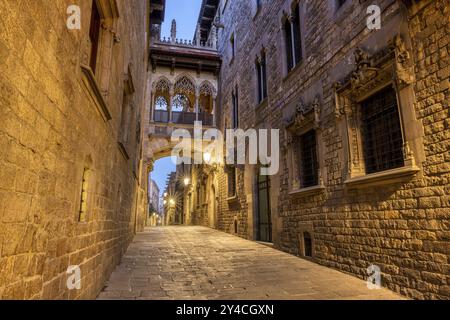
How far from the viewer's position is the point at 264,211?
10.3 metres

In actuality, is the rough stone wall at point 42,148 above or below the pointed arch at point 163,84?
below

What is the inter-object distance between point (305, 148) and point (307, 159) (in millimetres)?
322

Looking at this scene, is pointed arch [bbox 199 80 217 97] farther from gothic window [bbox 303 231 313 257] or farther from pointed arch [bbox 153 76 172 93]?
gothic window [bbox 303 231 313 257]

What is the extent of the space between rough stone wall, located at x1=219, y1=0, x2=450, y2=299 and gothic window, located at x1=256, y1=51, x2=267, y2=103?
700 millimetres

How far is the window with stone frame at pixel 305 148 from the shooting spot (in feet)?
21.8

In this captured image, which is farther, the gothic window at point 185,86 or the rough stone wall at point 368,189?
the gothic window at point 185,86

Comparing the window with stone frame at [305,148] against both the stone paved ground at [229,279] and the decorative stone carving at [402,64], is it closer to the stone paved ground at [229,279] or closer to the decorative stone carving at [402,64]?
the stone paved ground at [229,279]

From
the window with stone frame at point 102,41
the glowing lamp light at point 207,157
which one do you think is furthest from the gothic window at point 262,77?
the window with stone frame at point 102,41

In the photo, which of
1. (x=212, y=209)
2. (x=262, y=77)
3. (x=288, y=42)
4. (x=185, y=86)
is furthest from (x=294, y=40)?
(x=185, y=86)

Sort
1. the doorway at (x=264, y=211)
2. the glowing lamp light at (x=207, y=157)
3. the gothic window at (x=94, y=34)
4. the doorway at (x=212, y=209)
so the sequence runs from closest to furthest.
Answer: the gothic window at (x=94, y=34) → the doorway at (x=264, y=211) → the doorway at (x=212, y=209) → the glowing lamp light at (x=207, y=157)

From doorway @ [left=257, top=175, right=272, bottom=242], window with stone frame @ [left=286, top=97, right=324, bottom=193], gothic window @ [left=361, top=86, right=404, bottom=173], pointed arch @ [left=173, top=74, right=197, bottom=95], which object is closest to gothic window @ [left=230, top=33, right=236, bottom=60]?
pointed arch @ [left=173, top=74, right=197, bottom=95]

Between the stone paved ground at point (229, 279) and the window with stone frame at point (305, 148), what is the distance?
189 centimetres

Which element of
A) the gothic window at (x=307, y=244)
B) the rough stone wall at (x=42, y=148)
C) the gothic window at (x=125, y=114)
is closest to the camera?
the rough stone wall at (x=42, y=148)

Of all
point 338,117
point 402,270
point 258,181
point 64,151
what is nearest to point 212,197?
point 258,181
